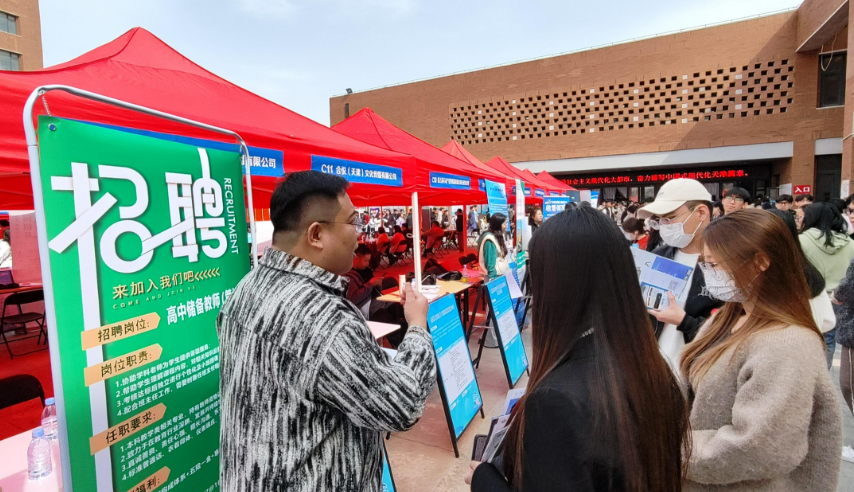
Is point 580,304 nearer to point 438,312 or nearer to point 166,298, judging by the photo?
point 166,298

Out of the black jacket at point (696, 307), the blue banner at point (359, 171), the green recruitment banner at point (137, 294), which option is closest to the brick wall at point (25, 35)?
the blue banner at point (359, 171)

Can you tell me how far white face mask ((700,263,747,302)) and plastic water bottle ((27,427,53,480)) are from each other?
275 cm

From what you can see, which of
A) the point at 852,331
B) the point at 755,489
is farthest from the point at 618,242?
the point at 852,331

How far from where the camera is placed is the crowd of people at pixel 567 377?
0.84 meters

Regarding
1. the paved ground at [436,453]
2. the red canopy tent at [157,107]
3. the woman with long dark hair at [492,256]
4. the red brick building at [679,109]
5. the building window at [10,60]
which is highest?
the building window at [10,60]

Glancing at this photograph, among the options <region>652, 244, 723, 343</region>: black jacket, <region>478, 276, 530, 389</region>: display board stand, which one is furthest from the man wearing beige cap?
<region>478, 276, 530, 389</region>: display board stand

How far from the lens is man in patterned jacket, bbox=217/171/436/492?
1.01 m

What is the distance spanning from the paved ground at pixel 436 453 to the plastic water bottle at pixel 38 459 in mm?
1983

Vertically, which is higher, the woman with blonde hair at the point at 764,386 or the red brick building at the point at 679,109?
the red brick building at the point at 679,109

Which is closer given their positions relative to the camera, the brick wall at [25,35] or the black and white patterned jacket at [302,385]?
the black and white patterned jacket at [302,385]

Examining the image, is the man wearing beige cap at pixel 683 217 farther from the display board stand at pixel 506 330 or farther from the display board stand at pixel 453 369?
the display board stand at pixel 506 330

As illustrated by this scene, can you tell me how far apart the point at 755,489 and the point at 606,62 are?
2724 centimetres

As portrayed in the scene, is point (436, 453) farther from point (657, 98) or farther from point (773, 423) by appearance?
point (657, 98)

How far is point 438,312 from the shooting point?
130 inches
